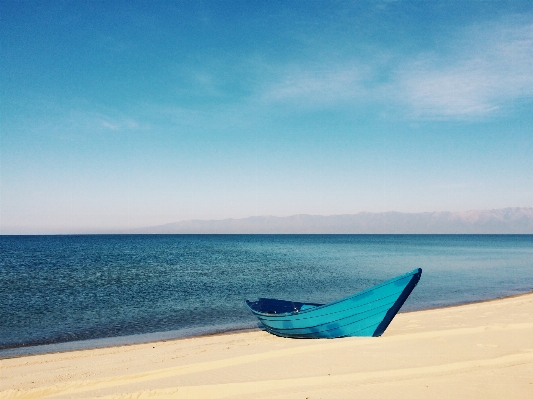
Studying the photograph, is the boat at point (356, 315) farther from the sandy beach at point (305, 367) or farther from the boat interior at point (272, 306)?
the boat interior at point (272, 306)

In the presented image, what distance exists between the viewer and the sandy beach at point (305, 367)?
8.01 meters

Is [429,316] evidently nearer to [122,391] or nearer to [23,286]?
[122,391]

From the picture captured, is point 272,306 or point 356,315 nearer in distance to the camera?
point 356,315

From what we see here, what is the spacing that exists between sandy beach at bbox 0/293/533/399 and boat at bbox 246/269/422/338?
0.54 meters

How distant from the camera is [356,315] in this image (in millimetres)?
12703

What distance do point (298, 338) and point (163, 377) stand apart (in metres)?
6.00

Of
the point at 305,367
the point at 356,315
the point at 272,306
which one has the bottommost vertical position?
the point at 272,306

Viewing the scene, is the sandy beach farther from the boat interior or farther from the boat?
the boat interior

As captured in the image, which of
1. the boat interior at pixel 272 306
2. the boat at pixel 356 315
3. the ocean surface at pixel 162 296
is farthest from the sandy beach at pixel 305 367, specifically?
the ocean surface at pixel 162 296

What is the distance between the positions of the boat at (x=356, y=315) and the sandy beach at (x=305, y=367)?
537 mm

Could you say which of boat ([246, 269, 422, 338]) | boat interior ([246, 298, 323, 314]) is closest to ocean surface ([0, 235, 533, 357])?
boat interior ([246, 298, 323, 314])

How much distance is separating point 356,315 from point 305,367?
3656mm

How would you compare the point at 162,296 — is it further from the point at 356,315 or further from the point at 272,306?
the point at 356,315

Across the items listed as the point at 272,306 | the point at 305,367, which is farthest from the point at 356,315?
the point at 272,306
